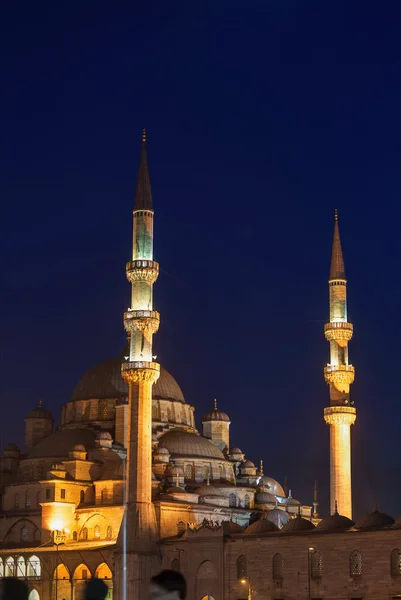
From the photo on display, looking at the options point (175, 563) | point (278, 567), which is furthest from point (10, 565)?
point (278, 567)

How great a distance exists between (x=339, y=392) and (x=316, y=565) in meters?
10.3

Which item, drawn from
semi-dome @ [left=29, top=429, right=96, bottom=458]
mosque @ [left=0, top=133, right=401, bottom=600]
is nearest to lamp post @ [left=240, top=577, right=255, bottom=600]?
mosque @ [left=0, top=133, right=401, bottom=600]

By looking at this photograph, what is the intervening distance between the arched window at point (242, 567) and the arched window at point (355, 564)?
5.00 m

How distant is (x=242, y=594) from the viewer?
1758 inches

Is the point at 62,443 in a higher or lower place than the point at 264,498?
higher

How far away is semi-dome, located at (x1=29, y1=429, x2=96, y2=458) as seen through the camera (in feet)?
188

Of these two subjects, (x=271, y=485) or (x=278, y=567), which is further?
(x=271, y=485)

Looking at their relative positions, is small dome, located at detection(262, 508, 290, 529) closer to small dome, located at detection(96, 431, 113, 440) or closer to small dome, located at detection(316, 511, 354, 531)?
small dome, located at detection(96, 431, 113, 440)

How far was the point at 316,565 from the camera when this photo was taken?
141 feet

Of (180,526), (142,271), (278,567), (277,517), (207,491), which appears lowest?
(278,567)

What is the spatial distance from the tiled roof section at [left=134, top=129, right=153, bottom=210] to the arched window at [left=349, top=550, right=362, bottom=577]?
55.8ft

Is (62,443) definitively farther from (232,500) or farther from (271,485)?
(271,485)

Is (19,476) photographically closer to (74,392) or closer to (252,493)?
(74,392)

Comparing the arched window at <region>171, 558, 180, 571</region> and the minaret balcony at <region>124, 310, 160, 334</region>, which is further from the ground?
the minaret balcony at <region>124, 310, 160, 334</region>
